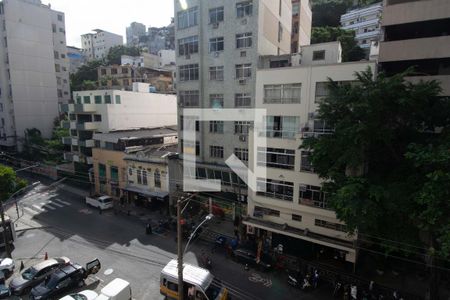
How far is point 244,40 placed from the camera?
76.5 feet

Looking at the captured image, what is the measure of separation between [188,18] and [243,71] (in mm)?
8298

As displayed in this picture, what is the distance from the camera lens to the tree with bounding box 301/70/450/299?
39.7ft

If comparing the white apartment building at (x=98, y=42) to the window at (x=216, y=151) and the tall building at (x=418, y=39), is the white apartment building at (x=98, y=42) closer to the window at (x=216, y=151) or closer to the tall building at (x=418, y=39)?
the window at (x=216, y=151)

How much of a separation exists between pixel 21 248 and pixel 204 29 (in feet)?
83.4

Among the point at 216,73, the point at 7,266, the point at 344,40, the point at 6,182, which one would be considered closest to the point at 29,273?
the point at 7,266

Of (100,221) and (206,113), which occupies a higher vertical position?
(206,113)

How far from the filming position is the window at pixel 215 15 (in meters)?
24.3

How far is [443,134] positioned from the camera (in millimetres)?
12812

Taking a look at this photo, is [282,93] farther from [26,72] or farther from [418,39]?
[26,72]

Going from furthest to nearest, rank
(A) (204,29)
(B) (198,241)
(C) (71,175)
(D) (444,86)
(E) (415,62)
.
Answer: (C) (71,175) < (A) (204,29) < (B) (198,241) < (E) (415,62) < (D) (444,86)

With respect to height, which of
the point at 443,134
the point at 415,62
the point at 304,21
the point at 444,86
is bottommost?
the point at 443,134

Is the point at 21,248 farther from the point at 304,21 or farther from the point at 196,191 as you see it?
the point at 304,21

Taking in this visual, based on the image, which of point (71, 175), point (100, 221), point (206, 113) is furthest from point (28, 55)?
point (206, 113)

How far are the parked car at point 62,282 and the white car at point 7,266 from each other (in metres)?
4.00
